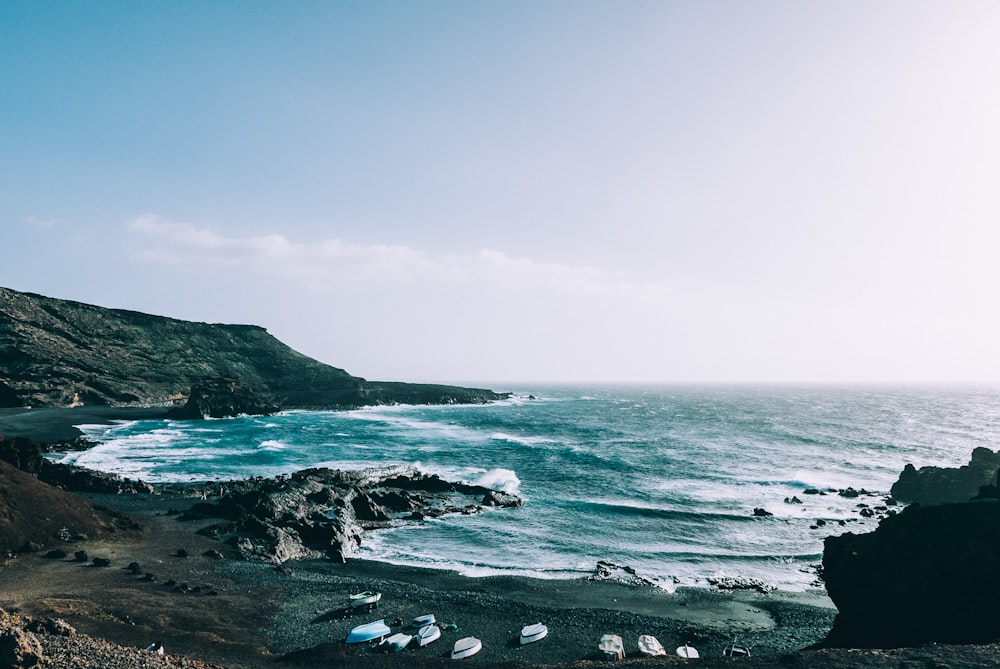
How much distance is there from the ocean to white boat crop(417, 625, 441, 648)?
9.67 metres

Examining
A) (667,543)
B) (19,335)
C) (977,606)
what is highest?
(19,335)

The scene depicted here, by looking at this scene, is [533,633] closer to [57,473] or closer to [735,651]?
[735,651]

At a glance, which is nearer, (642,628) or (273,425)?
(642,628)

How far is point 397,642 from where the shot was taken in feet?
74.3

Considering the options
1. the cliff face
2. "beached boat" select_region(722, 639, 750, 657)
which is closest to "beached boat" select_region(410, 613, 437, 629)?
"beached boat" select_region(722, 639, 750, 657)

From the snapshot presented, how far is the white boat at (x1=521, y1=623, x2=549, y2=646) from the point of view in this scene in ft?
78.8

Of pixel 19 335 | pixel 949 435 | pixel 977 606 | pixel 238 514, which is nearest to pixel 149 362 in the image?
pixel 19 335

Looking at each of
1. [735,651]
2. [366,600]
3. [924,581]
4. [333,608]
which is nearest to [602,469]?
[735,651]

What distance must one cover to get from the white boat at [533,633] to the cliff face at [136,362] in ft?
396

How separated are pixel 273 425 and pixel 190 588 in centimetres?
7834

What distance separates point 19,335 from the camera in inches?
4373

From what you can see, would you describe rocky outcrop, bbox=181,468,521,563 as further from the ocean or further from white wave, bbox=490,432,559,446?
white wave, bbox=490,432,559,446

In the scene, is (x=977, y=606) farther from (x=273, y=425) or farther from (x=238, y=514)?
(x=273, y=425)

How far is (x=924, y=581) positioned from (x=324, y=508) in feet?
124
